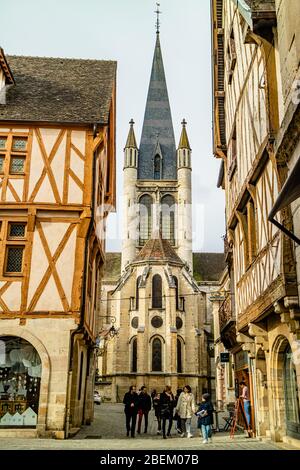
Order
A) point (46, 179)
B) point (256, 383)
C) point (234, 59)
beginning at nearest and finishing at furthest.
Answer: point (256, 383) → point (234, 59) → point (46, 179)

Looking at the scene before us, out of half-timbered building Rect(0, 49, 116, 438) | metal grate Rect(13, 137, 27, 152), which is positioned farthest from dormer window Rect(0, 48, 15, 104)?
metal grate Rect(13, 137, 27, 152)

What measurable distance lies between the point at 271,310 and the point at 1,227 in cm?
724

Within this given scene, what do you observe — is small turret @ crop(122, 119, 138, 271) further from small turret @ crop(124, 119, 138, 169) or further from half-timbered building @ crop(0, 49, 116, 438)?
half-timbered building @ crop(0, 49, 116, 438)

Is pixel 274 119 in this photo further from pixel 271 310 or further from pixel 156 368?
pixel 156 368

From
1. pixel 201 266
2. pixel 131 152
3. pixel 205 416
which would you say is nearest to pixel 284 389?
pixel 205 416

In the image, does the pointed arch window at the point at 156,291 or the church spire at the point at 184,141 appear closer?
the pointed arch window at the point at 156,291

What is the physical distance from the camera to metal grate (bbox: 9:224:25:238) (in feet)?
41.2

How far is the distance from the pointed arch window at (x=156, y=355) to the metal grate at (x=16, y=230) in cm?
2468

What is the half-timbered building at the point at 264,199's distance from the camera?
23.9 feet

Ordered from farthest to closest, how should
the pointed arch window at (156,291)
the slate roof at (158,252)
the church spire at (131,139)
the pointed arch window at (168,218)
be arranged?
the church spire at (131,139)
the pointed arch window at (168,218)
the slate roof at (158,252)
the pointed arch window at (156,291)

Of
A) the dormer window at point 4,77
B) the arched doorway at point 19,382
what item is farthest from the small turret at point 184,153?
the arched doorway at point 19,382

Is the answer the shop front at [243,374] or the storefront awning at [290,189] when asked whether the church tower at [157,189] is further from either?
the storefront awning at [290,189]

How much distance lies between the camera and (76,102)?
14320mm

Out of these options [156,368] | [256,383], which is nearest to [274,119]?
[256,383]
